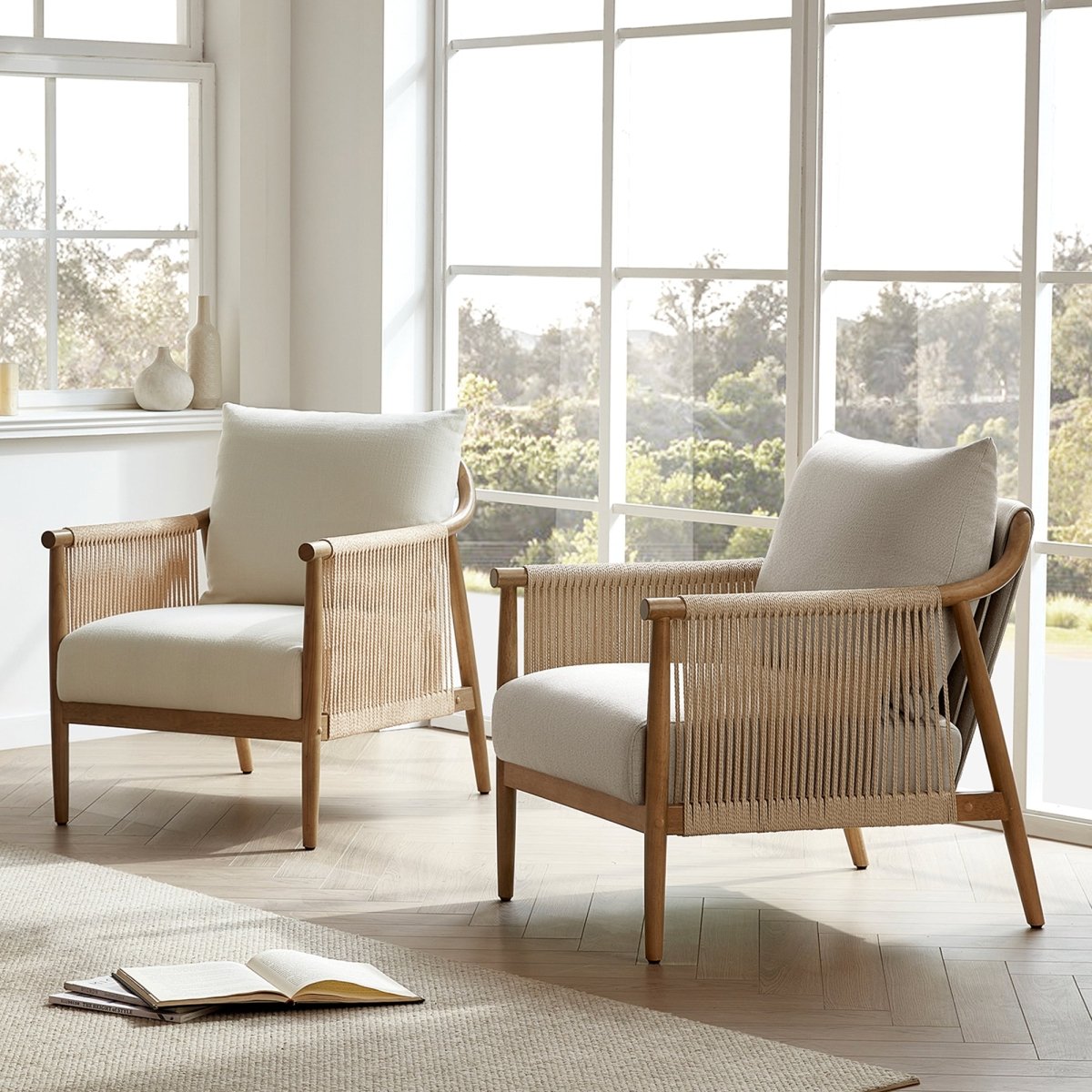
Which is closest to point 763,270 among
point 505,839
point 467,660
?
point 467,660

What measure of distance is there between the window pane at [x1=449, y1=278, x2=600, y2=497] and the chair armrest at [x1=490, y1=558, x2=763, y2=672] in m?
1.20

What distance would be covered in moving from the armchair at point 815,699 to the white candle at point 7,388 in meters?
1.99

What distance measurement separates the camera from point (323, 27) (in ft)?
16.8

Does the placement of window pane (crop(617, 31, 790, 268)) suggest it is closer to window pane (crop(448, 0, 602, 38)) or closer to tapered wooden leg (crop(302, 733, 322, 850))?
window pane (crop(448, 0, 602, 38))

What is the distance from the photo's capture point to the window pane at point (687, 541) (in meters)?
4.49

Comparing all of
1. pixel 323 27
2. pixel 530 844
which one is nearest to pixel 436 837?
pixel 530 844

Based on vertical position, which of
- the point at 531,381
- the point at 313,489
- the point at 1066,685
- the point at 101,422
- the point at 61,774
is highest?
the point at 531,381

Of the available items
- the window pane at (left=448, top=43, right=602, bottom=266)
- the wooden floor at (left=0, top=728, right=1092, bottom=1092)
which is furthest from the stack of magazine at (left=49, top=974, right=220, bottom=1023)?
the window pane at (left=448, top=43, right=602, bottom=266)

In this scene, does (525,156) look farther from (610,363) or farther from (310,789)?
(310,789)

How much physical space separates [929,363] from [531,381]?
1.22 m

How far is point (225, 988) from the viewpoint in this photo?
2.86 meters

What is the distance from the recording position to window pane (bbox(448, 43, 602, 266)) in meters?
4.78

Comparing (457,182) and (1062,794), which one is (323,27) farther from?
(1062,794)

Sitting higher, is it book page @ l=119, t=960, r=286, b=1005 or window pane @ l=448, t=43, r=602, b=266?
window pane @ l=448, t=43, r=602, b=266
